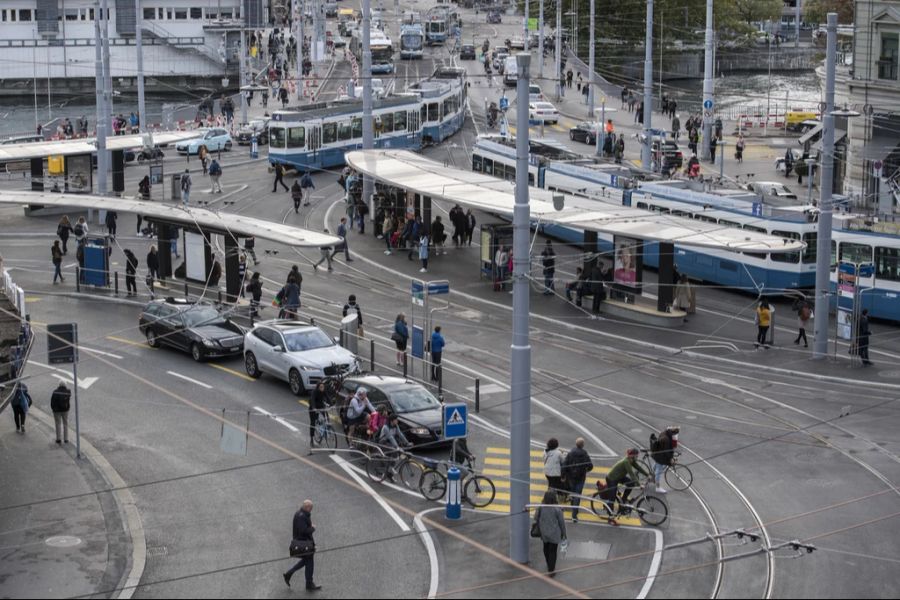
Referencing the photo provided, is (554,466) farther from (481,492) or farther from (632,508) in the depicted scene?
(632,508)

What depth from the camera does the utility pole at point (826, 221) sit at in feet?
135

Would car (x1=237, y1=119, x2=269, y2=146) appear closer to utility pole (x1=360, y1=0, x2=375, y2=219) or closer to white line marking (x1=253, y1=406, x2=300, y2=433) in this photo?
utility pole (x1=360, y1=0, x2=375, y2=219)

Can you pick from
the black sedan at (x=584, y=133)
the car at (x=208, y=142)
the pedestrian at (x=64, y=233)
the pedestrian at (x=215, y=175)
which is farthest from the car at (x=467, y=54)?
the pedestrian at (x=64, y=233)

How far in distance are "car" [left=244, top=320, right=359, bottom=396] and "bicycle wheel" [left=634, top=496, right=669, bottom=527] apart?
10.7m

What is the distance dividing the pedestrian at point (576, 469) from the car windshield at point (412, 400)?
500 centimetres

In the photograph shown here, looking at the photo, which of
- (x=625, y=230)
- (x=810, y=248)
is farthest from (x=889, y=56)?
(x=625, y=230)

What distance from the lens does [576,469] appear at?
29.2 meters

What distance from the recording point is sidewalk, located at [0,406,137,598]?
2572cm

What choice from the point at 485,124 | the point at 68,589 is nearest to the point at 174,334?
the point at 68,589

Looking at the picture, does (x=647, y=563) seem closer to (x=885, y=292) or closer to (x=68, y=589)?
(x=68, y=589)

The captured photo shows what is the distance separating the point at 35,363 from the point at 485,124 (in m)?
60.3

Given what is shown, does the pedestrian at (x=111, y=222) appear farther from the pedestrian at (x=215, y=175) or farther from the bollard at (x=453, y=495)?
the bollard at (x=453, y=495)

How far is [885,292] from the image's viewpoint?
44812 mm

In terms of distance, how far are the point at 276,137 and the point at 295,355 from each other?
116 feet
